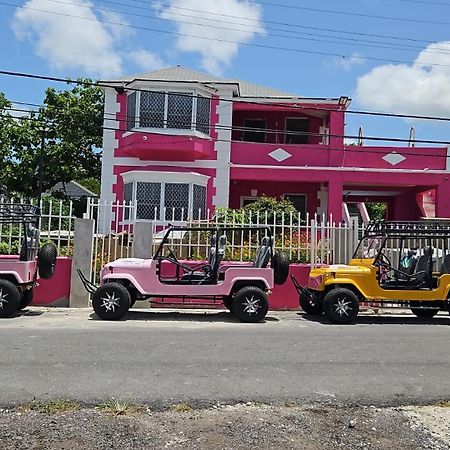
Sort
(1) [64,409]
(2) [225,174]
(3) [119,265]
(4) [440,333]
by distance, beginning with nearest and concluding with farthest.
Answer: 1. (1) [64,409]
2. (4) [440,333]
3. (3) [119,265]
4. (2) [225,174]

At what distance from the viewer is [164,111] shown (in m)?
21.7

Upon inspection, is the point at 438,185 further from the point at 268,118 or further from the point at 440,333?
the point at 440,333

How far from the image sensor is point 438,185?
2286 cm

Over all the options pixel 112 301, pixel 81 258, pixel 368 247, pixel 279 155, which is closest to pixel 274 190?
pixel 279 155

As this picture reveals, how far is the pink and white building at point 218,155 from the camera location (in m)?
21.4

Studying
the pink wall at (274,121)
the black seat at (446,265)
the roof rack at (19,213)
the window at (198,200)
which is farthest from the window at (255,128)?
the roof rack at (19,213)

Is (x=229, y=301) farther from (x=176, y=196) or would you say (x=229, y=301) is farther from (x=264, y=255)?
(x=176, y=196)

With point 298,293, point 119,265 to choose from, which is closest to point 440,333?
point 298,293

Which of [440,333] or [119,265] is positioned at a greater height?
[119,265]

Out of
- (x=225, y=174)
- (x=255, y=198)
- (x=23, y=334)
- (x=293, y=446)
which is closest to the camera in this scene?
(x=293, y=446)

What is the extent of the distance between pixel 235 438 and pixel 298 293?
8.03 metres

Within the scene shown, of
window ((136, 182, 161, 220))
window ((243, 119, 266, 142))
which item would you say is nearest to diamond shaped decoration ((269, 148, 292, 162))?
window ((243, 119, 266, 142))

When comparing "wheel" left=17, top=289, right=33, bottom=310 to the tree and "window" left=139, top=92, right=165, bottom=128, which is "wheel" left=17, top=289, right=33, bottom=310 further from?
the tree

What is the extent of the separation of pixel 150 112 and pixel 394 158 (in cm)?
948
